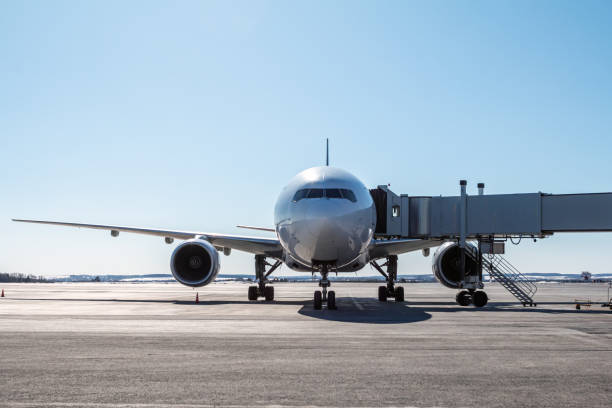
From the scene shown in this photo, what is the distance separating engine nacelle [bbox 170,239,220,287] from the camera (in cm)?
2047

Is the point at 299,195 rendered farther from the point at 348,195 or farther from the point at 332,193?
the point at 348,195

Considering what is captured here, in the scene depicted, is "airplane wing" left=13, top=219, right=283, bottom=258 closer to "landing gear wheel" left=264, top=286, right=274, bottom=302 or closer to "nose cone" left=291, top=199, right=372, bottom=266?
"landing gear wheel" left=264, top=286, right=274, bottom=302

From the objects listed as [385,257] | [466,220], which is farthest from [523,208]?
[385,257]

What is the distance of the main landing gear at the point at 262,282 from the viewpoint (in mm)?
22406

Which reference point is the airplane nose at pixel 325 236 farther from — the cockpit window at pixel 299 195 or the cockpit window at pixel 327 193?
the cockpit window at pixel 299 195

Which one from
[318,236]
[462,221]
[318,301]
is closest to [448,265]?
[462,221]

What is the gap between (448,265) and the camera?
21.9 meters

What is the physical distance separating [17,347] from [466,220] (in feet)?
51.2

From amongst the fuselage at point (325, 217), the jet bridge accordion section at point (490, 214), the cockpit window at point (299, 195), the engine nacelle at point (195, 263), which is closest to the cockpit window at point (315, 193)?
the fuselage at point (325, 217)

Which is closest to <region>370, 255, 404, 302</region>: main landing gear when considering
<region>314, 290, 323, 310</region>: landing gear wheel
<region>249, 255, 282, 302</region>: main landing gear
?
<region>249, 255, 282, 302</region>: main landing gear

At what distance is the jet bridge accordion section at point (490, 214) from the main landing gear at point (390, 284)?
321 cm

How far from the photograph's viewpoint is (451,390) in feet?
17.0

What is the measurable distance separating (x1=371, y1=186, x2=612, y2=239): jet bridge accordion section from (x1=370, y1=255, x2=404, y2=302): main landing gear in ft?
10.5

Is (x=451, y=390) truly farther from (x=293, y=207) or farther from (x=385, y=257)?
(x=385, y=257)
